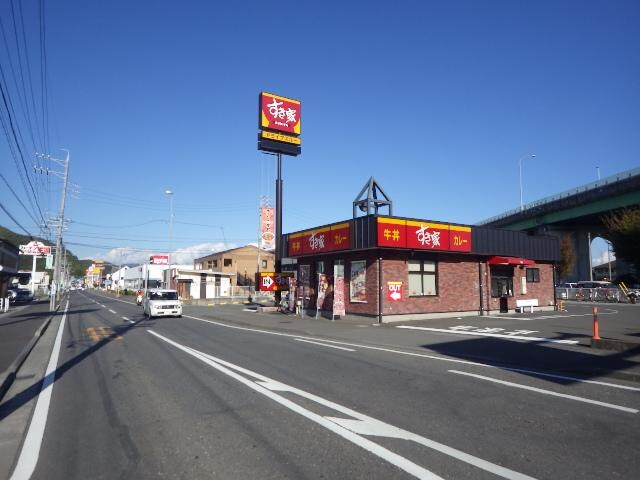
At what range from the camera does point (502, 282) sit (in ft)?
86.7

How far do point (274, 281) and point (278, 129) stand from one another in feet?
35.5

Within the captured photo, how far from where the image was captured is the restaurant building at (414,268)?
21.4m

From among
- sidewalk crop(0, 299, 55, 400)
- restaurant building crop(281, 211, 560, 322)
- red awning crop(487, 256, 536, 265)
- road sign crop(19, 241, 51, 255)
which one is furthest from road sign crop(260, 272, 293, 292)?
road sign crop(19, 241, 51, 255)

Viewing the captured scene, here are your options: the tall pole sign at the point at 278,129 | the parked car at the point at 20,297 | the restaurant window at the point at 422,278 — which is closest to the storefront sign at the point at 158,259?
the parked car at the point at 20,297

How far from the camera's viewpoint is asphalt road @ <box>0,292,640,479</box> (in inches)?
180

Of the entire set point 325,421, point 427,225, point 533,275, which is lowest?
point 325,421

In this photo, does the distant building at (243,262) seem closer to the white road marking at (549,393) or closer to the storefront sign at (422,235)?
the storefront sign at (422,235)

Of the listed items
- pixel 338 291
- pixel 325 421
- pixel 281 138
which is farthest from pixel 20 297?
pixel 325 421

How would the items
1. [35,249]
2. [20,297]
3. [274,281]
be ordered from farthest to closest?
[35,249], [20,297], [274,281]

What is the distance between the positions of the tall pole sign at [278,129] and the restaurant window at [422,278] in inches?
411

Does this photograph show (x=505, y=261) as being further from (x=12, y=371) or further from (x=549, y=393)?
(x=12, y=371)

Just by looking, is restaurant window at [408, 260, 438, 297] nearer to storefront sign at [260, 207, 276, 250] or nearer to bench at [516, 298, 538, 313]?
bench at [516, 298, 538, 313]

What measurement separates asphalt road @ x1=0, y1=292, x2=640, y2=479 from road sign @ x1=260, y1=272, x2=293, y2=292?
1861cm

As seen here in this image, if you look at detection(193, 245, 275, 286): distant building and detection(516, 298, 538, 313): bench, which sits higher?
detection(193, 245, 275, 286): distant building
